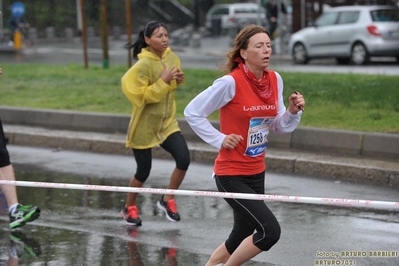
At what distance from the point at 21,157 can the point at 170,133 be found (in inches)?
160

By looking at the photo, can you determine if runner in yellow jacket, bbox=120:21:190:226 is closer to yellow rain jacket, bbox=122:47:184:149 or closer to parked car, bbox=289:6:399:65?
yellow rain jacket, bbox=122:47:184:149

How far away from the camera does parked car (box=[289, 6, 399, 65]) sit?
22.0 metres

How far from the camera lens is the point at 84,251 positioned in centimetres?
645

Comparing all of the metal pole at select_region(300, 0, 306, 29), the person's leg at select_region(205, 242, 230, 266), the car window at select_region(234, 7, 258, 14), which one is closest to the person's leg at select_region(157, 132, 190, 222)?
the person's leg at select_region(205, 242, 230, 266)

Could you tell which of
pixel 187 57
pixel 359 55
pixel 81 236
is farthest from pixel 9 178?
pixel 187 57

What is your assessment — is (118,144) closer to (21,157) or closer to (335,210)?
(21,157)

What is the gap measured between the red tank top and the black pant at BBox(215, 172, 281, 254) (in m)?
0.06

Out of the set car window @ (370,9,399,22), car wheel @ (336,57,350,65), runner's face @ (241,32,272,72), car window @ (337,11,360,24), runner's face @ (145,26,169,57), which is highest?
runner's face @ (241,32,272,72)

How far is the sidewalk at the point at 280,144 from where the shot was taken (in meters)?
8.87

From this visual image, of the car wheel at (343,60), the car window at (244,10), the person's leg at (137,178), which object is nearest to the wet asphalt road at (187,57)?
Answer: the car wheel at (343,60)

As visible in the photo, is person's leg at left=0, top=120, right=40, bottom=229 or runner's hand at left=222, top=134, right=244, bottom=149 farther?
person's leg at left=0, top=120, right=40, bottom=229

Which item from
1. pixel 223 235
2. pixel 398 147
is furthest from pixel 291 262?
pixel 398 147

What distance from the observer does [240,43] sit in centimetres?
518

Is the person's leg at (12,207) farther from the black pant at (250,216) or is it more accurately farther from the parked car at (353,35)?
the parked car at (353,35)
